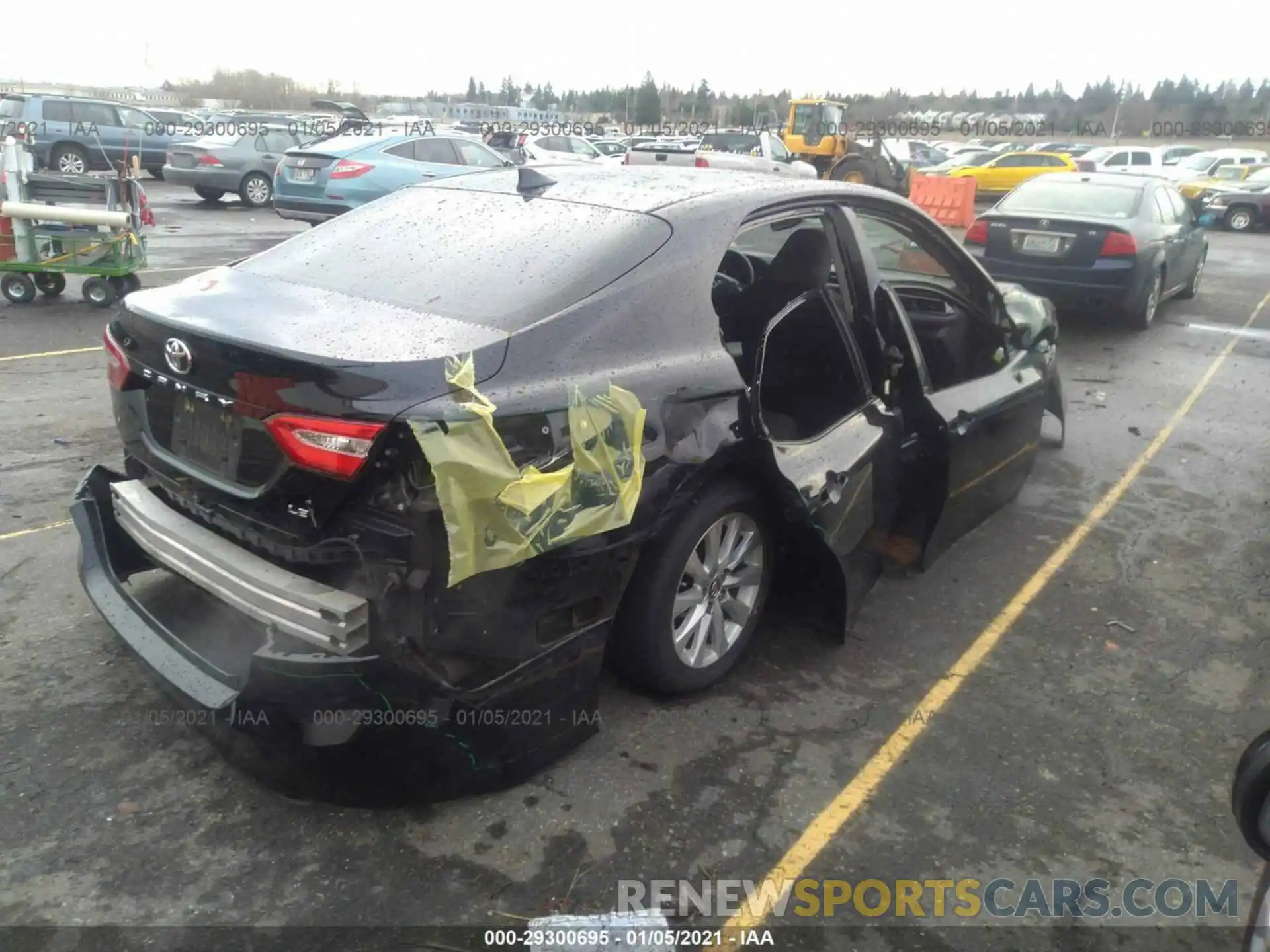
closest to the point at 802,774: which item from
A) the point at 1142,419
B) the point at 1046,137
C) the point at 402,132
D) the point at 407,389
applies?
the point at 407,389

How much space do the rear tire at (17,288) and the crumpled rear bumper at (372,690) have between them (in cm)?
724

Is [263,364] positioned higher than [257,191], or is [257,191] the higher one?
[263,364]

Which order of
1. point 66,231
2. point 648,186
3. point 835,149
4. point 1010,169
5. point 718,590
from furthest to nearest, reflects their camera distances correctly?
point 835,149 → point 1010,169 → point 66,231 → point 648,186 → point 718,590

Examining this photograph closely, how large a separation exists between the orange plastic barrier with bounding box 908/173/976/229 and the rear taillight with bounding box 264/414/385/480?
60.3ft

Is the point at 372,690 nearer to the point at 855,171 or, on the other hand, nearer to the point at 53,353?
the point at 53,353

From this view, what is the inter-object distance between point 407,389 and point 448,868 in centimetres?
124

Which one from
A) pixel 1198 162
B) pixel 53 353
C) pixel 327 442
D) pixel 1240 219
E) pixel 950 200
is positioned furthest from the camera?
pixel 1198 162

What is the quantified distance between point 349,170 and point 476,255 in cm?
1092

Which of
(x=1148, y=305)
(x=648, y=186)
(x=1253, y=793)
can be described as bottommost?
(x=1148, y=305)

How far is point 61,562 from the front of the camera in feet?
13.1

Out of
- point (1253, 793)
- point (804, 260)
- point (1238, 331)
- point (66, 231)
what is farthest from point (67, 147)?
point (1253, 793)

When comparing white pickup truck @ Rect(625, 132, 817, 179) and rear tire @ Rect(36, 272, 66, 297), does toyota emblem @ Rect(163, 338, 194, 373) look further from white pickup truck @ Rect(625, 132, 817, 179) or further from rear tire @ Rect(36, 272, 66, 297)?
rear tire @ Rect(36, 272, 66, 297)

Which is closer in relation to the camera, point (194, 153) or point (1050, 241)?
point (1050, 241)
